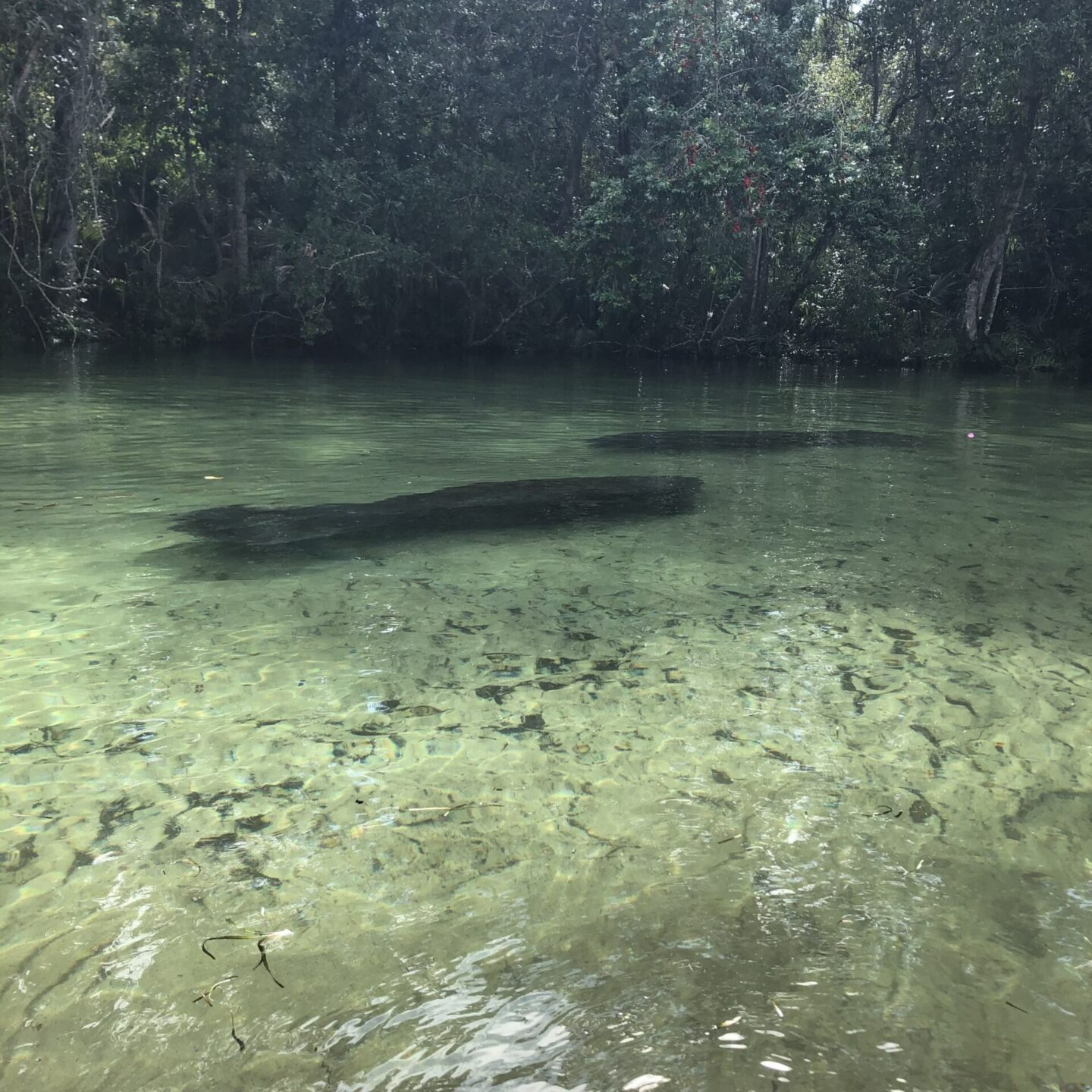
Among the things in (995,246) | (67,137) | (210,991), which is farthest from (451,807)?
(995,246)

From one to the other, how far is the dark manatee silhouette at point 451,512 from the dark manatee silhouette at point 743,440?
2240mm

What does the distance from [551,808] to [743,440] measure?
8.48 meters

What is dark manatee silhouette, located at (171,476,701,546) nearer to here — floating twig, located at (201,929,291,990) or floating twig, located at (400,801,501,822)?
floating twig, located at (400,801,501,822)

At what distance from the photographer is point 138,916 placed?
2.25 meters

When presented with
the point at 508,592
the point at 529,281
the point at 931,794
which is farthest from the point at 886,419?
the point at 529,281

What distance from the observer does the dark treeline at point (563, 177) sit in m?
20.9

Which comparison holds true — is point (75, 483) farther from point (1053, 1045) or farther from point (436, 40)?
point (436, 40)

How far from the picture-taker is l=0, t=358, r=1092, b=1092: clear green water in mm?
1895

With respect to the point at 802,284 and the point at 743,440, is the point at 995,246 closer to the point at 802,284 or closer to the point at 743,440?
the point at 802,284

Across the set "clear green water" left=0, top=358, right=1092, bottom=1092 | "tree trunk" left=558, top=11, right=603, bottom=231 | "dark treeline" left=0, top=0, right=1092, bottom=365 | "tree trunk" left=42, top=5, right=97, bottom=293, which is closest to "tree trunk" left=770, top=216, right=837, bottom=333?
"dark treeline" left=0, top=0, right=1092, bottom=365

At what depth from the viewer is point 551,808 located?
2.77 m

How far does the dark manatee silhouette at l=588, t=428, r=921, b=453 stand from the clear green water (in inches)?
154

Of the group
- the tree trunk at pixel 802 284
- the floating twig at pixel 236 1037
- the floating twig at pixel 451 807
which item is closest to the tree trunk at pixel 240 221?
the tree trunk at pixel 802 284

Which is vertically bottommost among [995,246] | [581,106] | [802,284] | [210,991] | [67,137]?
[210,991]
